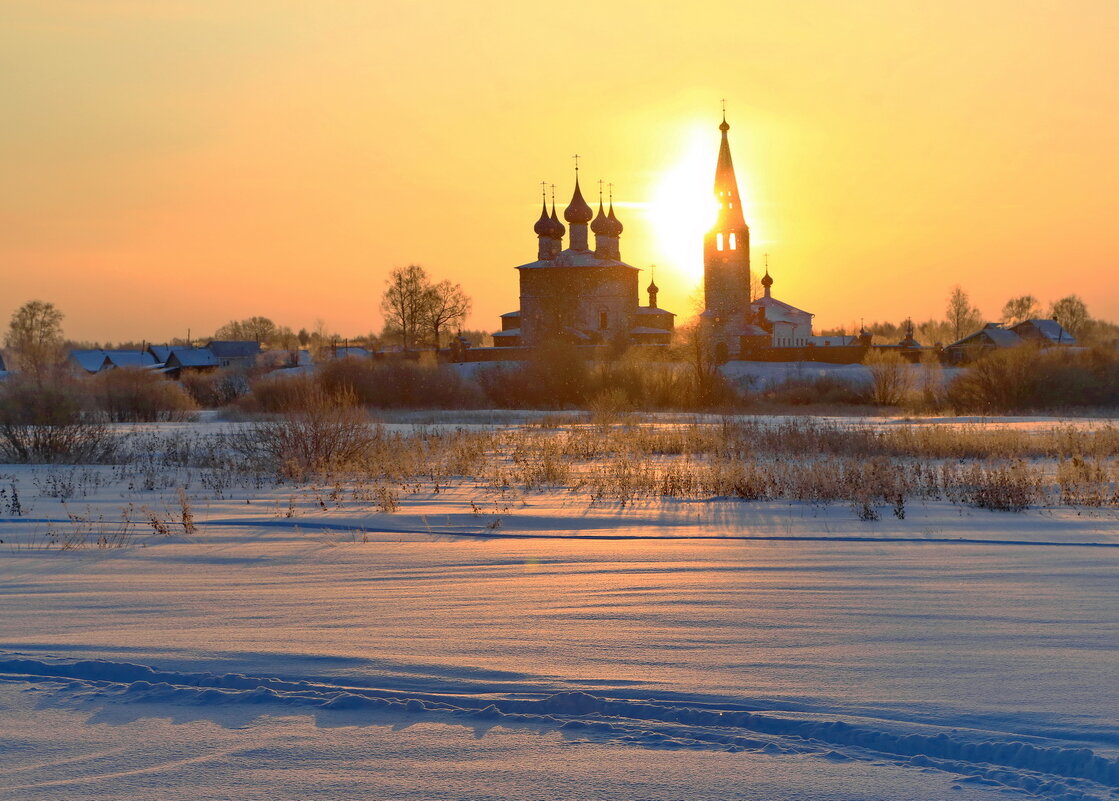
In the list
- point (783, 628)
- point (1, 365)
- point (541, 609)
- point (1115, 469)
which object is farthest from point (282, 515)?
point (1, 365)

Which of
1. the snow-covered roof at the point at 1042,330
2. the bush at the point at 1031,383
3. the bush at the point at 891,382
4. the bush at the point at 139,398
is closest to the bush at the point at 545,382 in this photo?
the bush at the point at 891,382

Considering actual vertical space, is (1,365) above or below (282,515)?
above

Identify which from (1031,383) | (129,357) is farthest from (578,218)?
(129,357)

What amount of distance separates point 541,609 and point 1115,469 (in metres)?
11.5

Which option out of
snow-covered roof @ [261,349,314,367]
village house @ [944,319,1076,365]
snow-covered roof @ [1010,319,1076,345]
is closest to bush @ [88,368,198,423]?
snow-covered roof @ [261,349,314,367]

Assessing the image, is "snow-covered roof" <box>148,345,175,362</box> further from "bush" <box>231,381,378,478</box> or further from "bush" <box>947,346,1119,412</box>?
"bush" <box>231,381,378,478</box>

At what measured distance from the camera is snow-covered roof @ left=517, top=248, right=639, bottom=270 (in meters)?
65.1

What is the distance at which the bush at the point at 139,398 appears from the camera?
125 feet

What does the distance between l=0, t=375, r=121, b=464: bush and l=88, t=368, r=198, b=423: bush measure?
15251 millimetres

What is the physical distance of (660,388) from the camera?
43719 mm

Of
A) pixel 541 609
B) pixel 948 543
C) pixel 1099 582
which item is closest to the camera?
pixel 541 609

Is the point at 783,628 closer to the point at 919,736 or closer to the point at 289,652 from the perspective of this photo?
the point at 919,736

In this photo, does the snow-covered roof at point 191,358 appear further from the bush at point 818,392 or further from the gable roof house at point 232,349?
the bush at point 818,392

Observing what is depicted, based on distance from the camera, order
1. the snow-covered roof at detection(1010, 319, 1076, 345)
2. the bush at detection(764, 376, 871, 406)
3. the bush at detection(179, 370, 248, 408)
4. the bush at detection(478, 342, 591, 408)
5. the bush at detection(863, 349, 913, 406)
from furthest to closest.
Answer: the snow-covered roof at detection(1010, 319, 1076, 345) → the bush at detection(179, 370, 248, 408) → the bush at detection(764, 376, 871, 406) → the bush at detection(478, 342, 591, 408) → the bush at detection(863, 349, 913, 406)
